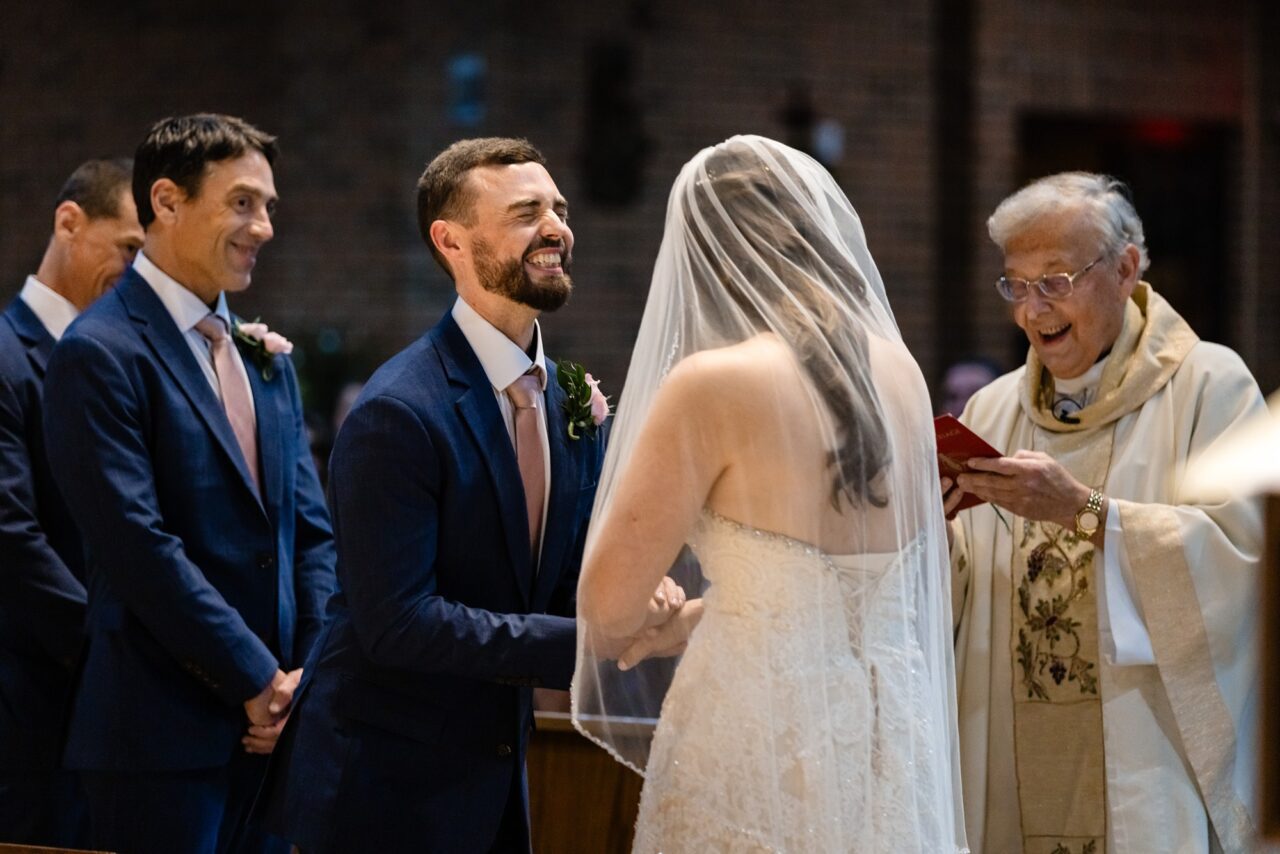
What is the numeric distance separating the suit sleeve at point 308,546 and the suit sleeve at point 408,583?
86 cm

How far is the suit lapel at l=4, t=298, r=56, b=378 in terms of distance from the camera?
13.3 ft

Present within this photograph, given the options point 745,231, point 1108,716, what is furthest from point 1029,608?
point 745,231

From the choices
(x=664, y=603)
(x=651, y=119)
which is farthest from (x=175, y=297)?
(x=651, y=119)

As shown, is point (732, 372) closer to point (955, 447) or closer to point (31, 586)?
point (955, 447)

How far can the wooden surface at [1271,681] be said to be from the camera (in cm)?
180

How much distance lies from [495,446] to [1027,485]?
1.09 meters

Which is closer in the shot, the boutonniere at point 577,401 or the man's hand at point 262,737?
the boutonniere at point 577,401

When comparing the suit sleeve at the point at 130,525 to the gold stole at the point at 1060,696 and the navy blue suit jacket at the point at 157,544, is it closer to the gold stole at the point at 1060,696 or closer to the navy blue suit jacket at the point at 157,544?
the navy blue suit jacket at the point at 157,544

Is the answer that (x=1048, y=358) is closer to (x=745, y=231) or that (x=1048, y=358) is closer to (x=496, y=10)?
(x=745, y=231)

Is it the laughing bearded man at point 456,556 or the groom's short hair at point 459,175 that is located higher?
Result: the groom's short hair at point 459,175

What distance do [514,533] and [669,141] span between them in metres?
5.75

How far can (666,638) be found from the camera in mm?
2898

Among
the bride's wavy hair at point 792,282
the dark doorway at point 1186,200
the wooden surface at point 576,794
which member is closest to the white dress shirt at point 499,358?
the bride's wavy hair at point 792,282

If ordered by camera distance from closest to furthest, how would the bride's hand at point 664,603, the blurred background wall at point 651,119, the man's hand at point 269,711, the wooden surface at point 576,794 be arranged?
1. the bride's hand at point 664,603
2. the man's hand at point 269,711
3. the wooden surface at point 576,794
4. the blurred background wall at point 651,119
